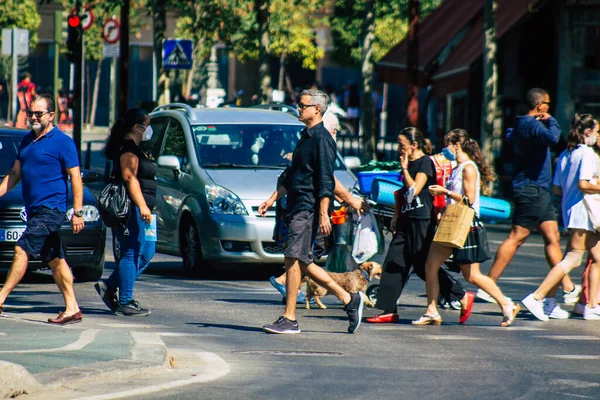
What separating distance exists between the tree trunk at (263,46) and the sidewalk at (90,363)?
19.5m

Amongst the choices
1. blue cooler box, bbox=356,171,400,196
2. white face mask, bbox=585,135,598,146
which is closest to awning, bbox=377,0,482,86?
blue cooler box, bbox=356,171,400,196

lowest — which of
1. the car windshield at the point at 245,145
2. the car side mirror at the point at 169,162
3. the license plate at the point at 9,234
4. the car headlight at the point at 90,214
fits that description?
the license plate at the point at 9,234

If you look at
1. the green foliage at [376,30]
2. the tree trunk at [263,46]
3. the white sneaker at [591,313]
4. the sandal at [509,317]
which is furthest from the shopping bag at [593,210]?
the green foliage at [376,30]

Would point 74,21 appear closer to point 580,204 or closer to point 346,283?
point 346,283

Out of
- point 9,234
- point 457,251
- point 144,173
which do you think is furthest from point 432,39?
point 144,173

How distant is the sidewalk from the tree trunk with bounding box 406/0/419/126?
16.6 meters

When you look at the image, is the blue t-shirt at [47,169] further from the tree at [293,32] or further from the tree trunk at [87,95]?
the tree trunk at [87,95]

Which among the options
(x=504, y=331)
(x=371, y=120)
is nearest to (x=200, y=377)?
(x=504, y=331)

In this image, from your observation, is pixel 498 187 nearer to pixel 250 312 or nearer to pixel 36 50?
pixel 250 312

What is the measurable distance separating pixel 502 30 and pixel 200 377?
722 inches

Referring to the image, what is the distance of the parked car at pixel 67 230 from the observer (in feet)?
39.1

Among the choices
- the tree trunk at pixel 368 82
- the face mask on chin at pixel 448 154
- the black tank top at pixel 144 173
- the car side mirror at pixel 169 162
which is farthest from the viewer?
the tree trunk at pixel 368 82

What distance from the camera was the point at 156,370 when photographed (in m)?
7.72

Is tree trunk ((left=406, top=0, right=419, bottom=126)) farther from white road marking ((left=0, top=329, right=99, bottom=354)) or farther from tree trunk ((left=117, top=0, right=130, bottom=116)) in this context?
white road marking ((left=0, top=329, right=99, bottom=354))
